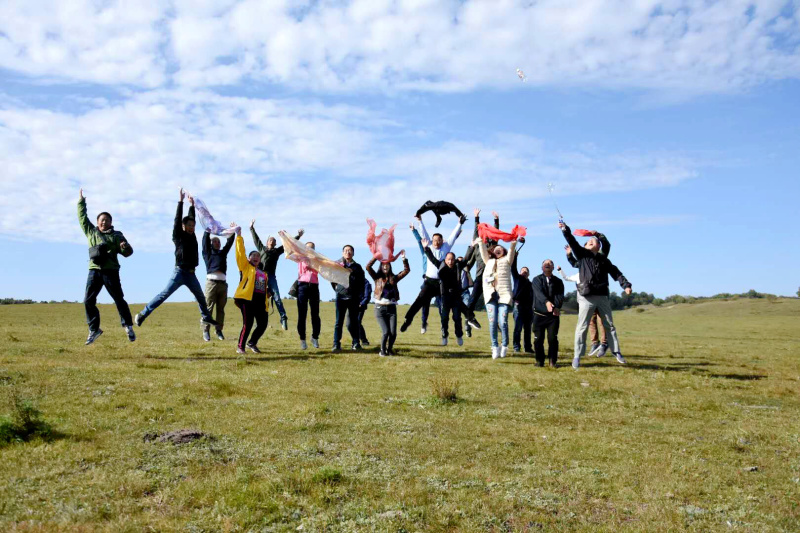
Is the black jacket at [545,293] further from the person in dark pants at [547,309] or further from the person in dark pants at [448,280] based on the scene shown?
the person in dark pants at [448,280]

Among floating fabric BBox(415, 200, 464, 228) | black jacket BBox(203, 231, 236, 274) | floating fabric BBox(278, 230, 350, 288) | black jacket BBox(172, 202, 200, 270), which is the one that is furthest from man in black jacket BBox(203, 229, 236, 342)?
floating fabric BBox(415, 200, 464, 228)

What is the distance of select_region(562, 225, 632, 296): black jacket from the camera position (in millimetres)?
14320

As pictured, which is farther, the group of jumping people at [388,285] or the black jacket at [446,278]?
the black jacket at [446,278]

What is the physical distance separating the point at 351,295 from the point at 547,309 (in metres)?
5.27

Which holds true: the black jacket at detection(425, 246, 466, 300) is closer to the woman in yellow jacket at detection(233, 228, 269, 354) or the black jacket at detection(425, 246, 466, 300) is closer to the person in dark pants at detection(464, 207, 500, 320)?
the person in dark pants at detection(464, 207, 500, 320)

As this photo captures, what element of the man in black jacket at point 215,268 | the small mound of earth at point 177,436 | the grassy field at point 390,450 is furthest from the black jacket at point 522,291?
the small mound of earth at point 177,436

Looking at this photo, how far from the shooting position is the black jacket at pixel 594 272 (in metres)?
14.3

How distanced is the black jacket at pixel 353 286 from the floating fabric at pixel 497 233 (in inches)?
144

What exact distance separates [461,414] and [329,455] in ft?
9.81

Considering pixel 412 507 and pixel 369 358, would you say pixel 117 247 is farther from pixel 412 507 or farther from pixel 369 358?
pixel 412 507

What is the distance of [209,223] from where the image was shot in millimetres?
16266

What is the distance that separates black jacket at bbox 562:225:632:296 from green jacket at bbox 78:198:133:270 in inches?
402

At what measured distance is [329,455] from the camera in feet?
23.0

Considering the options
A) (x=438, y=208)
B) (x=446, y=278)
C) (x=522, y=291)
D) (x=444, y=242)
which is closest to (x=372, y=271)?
(x=446, y=278)
